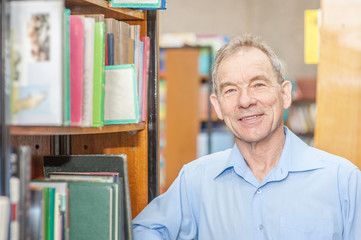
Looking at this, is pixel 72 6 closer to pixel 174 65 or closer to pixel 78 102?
pixel 78 102

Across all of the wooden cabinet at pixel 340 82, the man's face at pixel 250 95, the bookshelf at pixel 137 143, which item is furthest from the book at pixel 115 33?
the wooden cabinet at pixel 340 82

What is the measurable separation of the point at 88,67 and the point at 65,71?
102 mm

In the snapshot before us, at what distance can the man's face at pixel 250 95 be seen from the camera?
1.68 metres

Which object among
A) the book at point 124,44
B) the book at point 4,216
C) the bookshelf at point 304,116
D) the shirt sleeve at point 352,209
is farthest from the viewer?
the bookshelf at point 304,116

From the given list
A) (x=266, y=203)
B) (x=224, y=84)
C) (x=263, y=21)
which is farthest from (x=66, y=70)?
(x=263, y=21)

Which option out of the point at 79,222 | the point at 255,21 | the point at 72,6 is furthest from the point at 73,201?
the point at 255,21

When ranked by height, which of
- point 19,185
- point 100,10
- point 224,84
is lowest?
point 19,185

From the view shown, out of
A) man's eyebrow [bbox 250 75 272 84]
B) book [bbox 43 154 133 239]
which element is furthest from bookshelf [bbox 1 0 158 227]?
man's eyebrow [bbox 250 75 272 84]

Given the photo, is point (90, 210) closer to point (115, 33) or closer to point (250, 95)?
point (115, 33)

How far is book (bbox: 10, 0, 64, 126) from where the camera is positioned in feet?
3.29

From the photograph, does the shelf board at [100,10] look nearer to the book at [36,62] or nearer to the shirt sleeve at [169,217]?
the book at [36,62]

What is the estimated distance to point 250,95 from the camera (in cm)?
169

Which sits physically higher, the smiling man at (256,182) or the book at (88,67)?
the book at (88,67)

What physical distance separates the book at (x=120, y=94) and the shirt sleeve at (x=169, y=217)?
42cm
